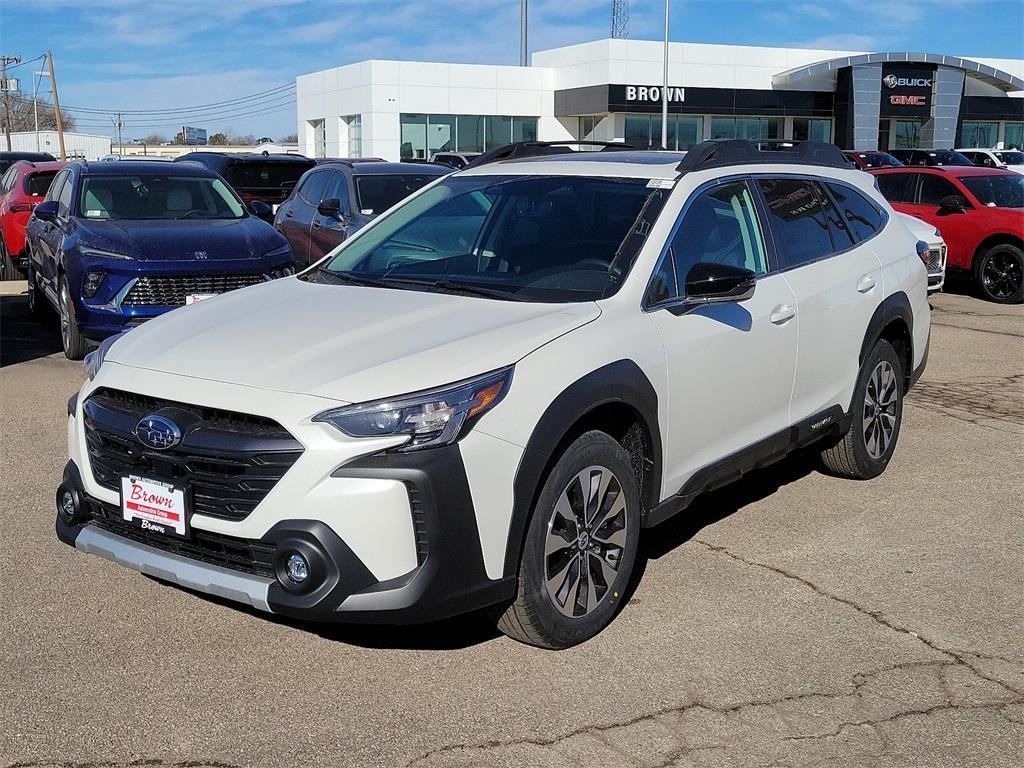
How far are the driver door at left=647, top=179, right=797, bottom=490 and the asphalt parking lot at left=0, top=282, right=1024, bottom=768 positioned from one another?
2.02 feet

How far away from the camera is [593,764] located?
3381mm

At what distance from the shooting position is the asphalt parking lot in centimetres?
348

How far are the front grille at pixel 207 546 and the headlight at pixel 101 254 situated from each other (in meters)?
5.24

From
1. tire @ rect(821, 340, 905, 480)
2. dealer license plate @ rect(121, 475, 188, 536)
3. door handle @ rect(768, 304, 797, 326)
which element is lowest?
tire @ rect(821, 340, 905, 480)

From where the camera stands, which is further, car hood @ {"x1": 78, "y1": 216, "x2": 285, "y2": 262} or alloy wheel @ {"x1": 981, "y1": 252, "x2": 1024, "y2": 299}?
alloy wheel @ {"x1": 981, "y1": 252, "x2": 1024, "y2": 299}

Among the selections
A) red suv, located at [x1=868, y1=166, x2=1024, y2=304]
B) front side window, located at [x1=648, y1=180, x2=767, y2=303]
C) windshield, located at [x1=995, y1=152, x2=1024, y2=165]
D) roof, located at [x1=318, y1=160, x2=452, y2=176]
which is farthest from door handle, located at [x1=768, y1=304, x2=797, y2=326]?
windshield, located at [x1=995, y1=152, x2=1024, y2=165]

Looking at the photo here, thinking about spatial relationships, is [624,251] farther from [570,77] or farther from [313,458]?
[570,77]

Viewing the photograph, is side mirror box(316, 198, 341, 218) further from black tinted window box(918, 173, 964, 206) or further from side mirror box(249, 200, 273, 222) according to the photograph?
black tinted window box(918, 173, 964, 206)

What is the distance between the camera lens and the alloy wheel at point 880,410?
625 centimetres

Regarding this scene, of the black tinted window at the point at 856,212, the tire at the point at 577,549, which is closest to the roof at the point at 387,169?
the black tinted window at the point at 856,212

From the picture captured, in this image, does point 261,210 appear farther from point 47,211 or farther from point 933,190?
point 933,190

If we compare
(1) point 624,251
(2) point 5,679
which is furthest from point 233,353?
(1) point 624,251

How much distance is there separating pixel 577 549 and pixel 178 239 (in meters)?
6.08

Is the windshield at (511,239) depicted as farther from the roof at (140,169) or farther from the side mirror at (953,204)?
the side mirror at (953,204)
